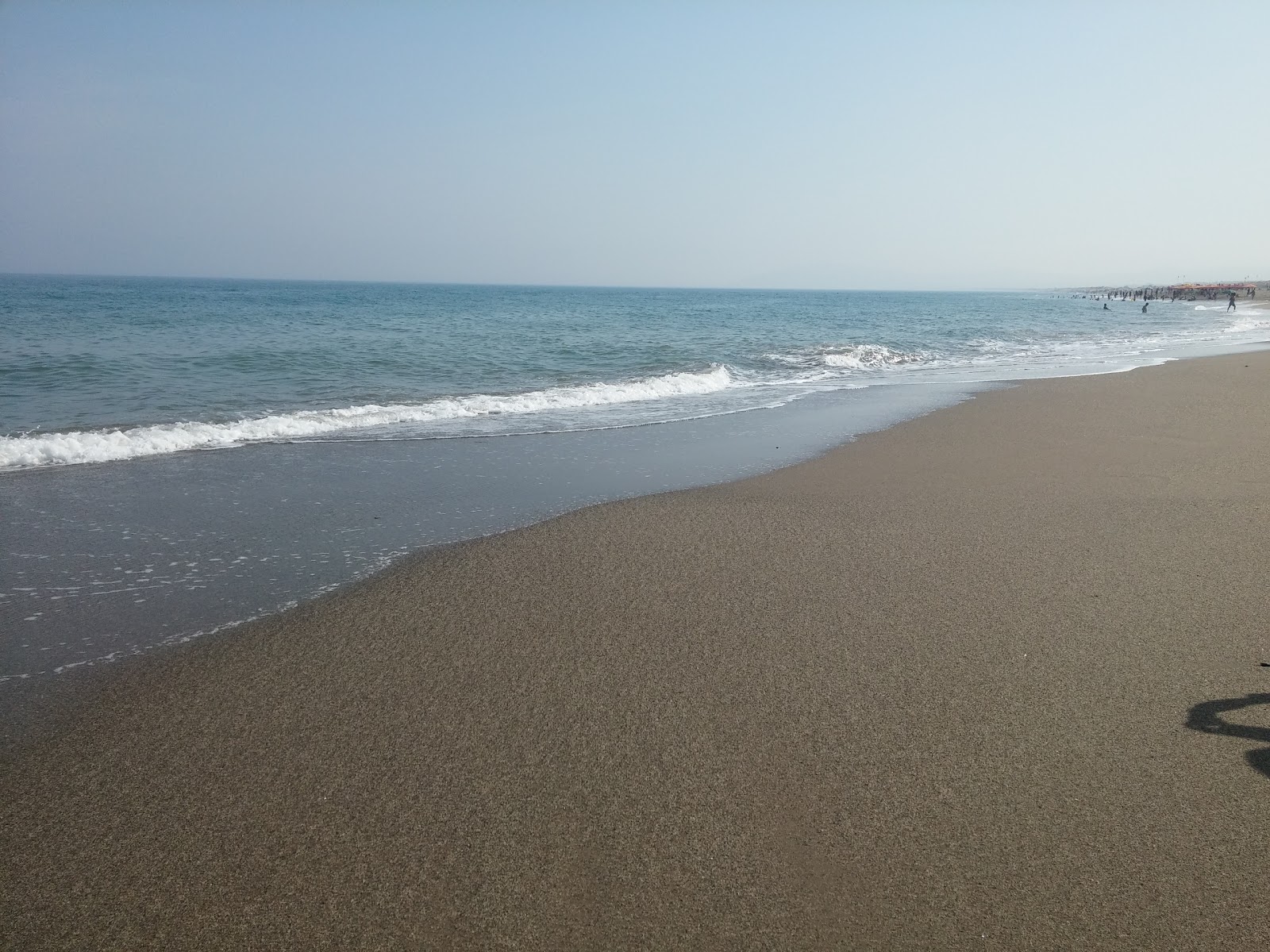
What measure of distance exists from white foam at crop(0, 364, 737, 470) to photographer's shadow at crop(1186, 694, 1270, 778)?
10.9 metres

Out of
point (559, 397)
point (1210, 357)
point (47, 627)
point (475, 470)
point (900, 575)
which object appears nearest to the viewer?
point (47, 627)

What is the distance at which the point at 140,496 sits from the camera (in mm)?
8062

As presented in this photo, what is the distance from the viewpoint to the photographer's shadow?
11.7 feet

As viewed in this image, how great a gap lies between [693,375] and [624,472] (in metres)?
10.6

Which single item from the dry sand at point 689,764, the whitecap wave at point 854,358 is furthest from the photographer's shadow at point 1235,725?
the whitecap wave at point 854,358

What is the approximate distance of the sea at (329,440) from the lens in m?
5.79

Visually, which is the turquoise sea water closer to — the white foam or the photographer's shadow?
the white foam

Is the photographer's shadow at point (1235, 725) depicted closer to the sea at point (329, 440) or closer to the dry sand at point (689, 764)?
the dry sand at point (689, 764)

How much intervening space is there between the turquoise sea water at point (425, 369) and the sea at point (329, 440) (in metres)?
0.11

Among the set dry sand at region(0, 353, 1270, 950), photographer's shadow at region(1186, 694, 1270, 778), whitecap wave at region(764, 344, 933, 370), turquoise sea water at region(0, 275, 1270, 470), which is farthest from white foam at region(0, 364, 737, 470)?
photographer's shadow at region(1186, 694, 1270, 778)

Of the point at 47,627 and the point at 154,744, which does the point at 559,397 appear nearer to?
the point at 47,627

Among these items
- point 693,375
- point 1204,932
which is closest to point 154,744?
point 1204,932

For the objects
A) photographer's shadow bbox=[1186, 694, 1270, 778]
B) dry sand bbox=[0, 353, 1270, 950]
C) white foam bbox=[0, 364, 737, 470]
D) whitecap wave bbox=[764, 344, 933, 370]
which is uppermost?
whitecap wave bbox=[764, 344, 933, 370]

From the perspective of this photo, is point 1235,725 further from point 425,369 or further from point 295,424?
point 425,369
